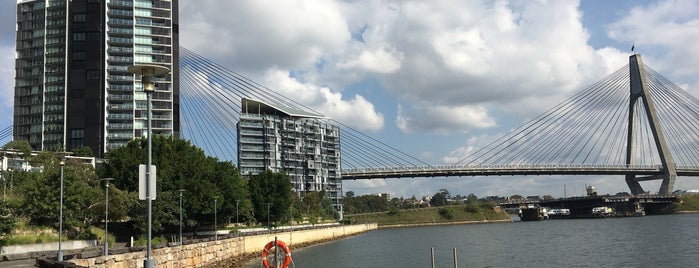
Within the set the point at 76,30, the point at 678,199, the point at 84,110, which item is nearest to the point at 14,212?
the point at 84,110

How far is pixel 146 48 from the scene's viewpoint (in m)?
140

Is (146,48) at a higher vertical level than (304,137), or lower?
higher

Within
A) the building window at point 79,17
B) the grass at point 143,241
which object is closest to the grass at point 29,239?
the grass at point 143,241

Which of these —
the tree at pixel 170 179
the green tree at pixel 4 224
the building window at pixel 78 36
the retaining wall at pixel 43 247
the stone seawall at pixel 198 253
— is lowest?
the stone seawall at pixel 198 253

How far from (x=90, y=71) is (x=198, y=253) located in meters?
99.4

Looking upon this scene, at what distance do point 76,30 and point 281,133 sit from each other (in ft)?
231

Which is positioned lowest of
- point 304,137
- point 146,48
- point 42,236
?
point 42,236

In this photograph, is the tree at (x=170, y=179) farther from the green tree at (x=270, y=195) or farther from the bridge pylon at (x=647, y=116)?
the bridge pylon at (x=647, y=116)

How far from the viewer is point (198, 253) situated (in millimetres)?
52156

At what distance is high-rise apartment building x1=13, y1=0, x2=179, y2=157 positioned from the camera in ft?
437

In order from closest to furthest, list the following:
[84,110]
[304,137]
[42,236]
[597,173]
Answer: [42,236]
[84,110]
[597,173]
[304,137]

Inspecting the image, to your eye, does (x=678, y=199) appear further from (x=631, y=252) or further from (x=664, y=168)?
(x=631, y=252)

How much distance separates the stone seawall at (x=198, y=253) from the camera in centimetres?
3644

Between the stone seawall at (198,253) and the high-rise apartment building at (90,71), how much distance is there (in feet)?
200
